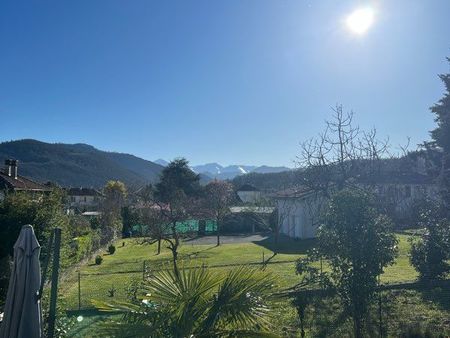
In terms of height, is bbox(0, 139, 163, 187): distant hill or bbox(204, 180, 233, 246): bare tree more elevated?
bbox(0, 139, 163, 187): distant hill

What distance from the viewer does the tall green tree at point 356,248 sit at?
8.62 metres

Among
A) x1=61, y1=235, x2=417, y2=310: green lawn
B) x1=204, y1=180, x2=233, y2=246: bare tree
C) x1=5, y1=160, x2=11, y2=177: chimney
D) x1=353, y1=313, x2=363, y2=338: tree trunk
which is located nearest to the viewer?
x1=353, y1=313, x2=363, y2=338: tree trunk

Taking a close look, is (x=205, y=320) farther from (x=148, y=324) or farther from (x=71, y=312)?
(x=71, y=312)

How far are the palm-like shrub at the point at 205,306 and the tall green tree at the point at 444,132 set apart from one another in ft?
46.6

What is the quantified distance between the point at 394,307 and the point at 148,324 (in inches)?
359

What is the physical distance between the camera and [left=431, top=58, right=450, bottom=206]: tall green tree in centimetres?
1597

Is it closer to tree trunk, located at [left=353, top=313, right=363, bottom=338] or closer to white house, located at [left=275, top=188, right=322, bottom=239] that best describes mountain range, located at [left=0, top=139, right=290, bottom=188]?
white house, located at [left=275, top=188, right=322, bottom=239]

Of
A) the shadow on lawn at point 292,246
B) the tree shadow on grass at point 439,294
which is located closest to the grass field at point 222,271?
the shadow on lawn at point 292,246

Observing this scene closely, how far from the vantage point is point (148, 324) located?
3809 millimetres

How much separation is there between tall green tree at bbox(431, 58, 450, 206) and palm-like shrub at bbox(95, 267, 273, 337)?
14.2 meters

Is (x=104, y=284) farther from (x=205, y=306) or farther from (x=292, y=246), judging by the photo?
(x=292, y=246)

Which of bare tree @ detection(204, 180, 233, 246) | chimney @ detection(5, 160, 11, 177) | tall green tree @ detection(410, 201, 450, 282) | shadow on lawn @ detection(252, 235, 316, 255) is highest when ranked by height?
chimney @ detection(5, 160, 11, 177)

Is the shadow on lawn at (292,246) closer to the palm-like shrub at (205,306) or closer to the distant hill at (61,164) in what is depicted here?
the palm-like shrub at (205,306)

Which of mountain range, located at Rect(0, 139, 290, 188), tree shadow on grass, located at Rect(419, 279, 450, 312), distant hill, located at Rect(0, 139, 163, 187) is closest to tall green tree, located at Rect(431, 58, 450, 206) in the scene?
tree shadow on grass, located at Rect(419, 279, 450, 312)
